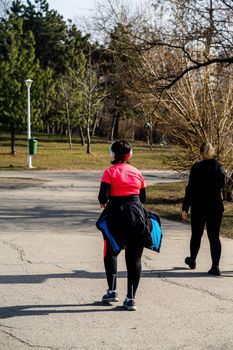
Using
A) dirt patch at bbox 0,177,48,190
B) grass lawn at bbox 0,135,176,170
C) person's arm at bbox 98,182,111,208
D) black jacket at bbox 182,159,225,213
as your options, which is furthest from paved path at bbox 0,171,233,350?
grass lawn at bbox 0,135,176,170

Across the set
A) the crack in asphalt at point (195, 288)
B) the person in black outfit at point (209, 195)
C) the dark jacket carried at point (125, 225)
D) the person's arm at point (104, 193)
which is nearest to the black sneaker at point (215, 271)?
the person in black outfit at point (209, 195)

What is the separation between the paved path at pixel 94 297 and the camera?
204 inches

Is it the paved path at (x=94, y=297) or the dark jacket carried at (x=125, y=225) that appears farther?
the dark jacket carried at (x=125, y=225)

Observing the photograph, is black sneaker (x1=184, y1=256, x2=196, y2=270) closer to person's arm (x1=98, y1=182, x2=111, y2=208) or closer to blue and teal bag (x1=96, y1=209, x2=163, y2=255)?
blue and teal bag (x1=96, y1=209, x2=163, y2=255)

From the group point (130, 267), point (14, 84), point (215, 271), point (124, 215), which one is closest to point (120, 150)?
point (124, 215)

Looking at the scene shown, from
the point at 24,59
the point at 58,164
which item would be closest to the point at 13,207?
the point at 58,164

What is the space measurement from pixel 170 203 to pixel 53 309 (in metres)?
11.8

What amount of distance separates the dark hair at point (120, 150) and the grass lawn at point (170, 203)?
18.4 ft

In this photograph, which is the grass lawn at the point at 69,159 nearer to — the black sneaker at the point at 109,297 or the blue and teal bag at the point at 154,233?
the blue and teal bag at the point at 154,233

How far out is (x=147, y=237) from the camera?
6.31 meters

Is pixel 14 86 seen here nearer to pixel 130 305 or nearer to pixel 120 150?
pixel 120 150

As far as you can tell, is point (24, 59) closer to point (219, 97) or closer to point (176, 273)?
point (219, 97)

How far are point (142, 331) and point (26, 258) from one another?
3.79 metres

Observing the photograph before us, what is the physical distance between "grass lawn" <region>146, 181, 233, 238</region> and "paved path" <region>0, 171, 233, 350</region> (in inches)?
70.2
